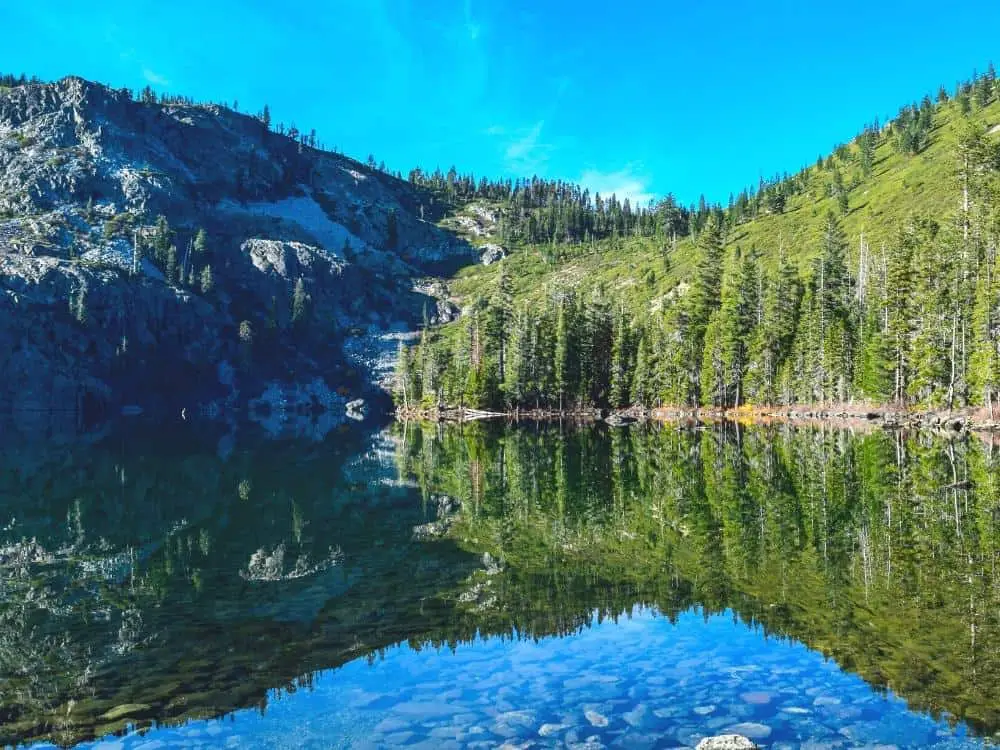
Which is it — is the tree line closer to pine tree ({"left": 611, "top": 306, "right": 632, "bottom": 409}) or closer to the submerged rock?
pine tree ({"left": 611, "top": 306, "right": 632, "bottom": 409})

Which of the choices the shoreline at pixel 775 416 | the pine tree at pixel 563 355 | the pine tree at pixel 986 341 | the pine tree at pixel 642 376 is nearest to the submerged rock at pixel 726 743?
the shoreline at pixel 775 416

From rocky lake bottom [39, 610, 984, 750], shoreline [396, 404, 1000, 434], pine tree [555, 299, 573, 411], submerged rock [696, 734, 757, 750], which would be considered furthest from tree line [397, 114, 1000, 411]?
submerged rock [696, 734, 757, 750]

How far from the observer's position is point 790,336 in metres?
114

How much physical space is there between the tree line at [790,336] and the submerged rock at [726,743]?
7172cm

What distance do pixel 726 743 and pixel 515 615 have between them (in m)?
8.54

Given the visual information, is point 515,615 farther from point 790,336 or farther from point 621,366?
point 621,366

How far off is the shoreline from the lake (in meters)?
40.1

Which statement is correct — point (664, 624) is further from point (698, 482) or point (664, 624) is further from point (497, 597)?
point (698, 482)

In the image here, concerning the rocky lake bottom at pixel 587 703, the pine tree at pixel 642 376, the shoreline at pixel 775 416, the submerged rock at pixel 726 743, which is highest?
the pine tree at pixel 642 376

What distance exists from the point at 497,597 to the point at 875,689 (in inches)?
392

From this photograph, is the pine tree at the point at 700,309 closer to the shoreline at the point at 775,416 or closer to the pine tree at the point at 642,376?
the shoreline at the point at 775,416

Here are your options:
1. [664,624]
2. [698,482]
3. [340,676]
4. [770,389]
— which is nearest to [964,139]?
[770,389]

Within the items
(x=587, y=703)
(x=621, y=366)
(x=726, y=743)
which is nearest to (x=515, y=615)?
(x=587, y=703)

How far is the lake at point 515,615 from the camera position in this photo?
12.5 m
